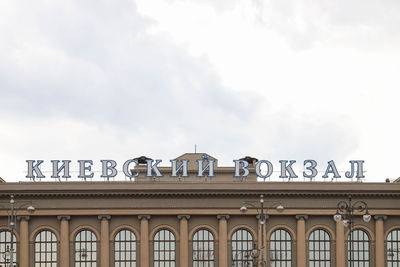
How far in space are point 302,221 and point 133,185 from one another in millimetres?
18667

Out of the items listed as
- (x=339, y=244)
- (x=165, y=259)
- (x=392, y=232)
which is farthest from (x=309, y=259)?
(x=165, y=259)

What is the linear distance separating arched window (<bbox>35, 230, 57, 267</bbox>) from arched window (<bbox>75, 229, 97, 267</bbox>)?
96.4 inches

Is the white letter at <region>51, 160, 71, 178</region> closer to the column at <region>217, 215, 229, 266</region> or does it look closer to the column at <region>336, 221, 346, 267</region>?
the column at <region>217, 215, 229, 266</region>

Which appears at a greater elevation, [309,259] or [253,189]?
[253,189]

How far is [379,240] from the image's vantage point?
85812 millimetres

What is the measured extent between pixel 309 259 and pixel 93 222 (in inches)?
935

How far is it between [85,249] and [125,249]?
14.2ft

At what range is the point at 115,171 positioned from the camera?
8775 centimetres

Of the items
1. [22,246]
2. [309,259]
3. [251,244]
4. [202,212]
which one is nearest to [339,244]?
[309,259]

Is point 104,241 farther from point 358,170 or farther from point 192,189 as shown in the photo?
point 358,170

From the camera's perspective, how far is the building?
85812mm

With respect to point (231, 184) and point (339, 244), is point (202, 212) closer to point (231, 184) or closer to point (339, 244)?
point (231, 184)

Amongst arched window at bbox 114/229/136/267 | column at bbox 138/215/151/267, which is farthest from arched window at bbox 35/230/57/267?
column at bbox 138/215/151/267

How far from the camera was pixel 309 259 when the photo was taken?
86.4 meters
